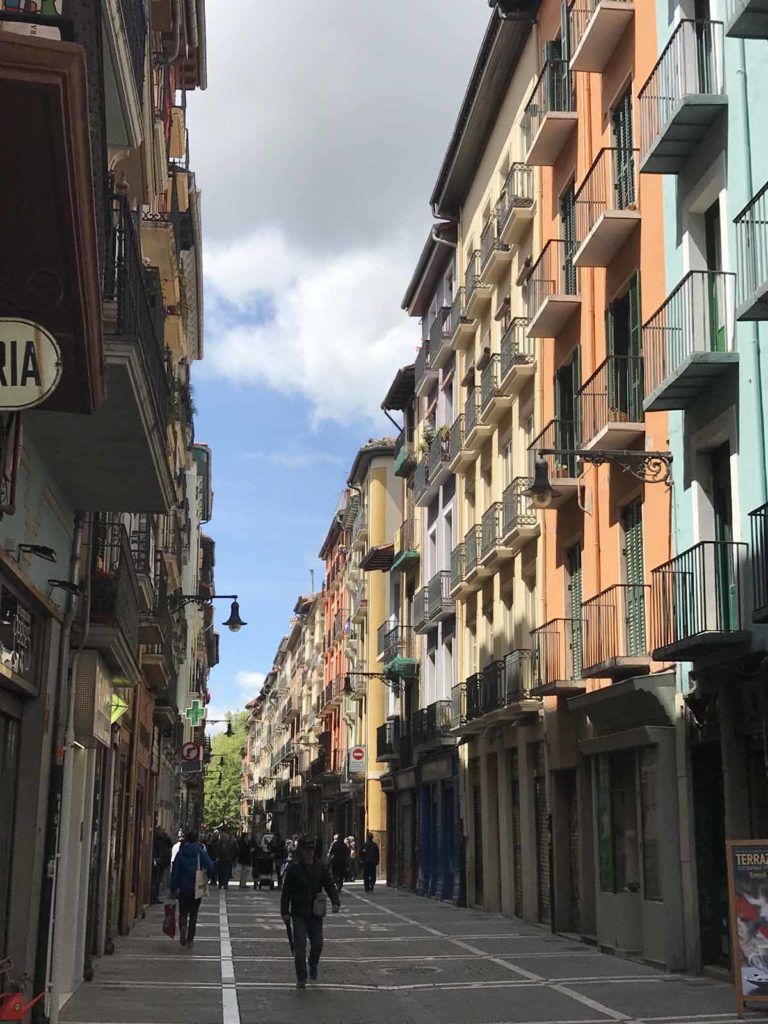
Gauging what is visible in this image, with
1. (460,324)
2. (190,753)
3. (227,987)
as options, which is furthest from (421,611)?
(227,987)

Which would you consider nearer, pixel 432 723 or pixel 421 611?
pixel 432 723

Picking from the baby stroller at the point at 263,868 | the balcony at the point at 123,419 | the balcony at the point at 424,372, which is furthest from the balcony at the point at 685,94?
the baby stroller at the point at 263,868

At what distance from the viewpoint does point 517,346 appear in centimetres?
2833

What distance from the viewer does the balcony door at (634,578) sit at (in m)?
19.2

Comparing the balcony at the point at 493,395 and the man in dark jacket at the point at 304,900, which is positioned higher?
the balcony at the point at 493,395

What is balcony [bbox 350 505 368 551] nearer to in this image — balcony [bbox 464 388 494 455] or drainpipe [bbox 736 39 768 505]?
balcony [bbox 464 388 494 455]

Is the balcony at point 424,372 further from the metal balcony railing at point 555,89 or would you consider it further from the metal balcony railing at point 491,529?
the metal balcony railing at point 555,89

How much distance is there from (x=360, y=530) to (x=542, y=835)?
33.2 m

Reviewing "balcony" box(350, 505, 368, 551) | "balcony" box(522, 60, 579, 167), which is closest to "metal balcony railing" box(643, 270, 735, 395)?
"balcony" box(522, 60, 579, 167)

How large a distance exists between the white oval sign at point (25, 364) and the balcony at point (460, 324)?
1094 inches

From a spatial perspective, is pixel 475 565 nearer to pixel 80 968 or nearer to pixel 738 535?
pixel 738 535

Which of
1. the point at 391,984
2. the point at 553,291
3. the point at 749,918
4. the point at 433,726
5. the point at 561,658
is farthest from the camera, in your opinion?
the point at 433,726

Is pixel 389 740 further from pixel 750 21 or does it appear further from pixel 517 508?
pixel 750 21

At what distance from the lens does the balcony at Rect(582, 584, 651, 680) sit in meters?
18.9
